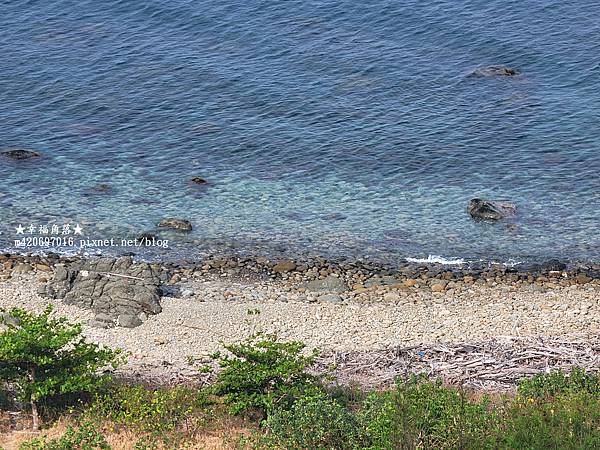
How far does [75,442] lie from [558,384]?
1412cm

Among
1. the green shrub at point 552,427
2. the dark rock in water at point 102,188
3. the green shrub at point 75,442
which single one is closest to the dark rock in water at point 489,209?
the dark rock in water at point 102,188

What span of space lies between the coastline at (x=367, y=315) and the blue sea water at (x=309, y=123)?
102 inches

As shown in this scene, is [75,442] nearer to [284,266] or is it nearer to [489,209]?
[284,266]

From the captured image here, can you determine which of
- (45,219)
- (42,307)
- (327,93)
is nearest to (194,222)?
(45,219)

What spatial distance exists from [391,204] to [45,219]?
1766cm

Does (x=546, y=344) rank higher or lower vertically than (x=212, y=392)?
lower

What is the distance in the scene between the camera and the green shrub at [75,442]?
85.4 feet

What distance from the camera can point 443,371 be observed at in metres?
33.3

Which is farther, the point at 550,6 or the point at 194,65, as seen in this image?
the point at 550,6

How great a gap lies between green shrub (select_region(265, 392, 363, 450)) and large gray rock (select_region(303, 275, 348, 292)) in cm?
1614

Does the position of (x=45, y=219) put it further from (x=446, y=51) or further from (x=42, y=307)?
(x=446, y=51)

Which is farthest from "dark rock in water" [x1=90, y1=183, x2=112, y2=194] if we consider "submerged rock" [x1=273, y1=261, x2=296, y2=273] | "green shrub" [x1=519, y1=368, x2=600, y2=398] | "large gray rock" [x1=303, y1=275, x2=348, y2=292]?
"green shrub" [x1=519, y1=368, x2=600, y2=398]

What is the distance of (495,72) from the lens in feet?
221

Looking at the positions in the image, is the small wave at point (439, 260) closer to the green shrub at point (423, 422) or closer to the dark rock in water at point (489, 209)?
the dark rock in water at point (489, 209)
